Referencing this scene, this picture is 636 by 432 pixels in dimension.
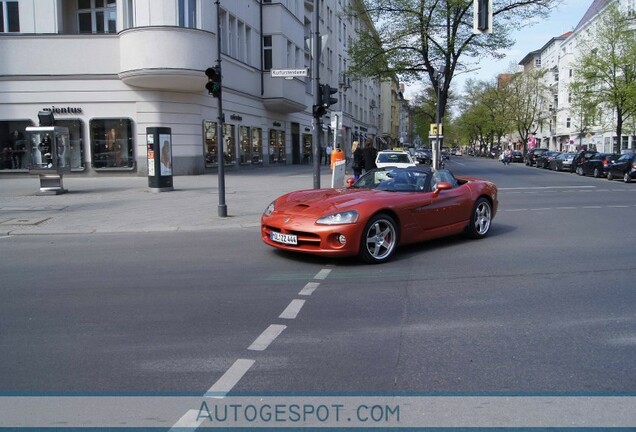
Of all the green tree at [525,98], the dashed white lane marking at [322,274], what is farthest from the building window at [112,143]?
the green tree at [525,98]

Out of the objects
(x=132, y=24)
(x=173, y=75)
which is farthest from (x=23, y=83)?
(x=173, y=75)

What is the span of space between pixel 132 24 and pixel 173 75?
3697mm

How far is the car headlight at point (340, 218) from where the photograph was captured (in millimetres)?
7223

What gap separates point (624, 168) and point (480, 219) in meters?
Result: 21.2

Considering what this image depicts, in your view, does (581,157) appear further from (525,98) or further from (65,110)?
(525,98)

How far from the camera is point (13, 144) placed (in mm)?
25141

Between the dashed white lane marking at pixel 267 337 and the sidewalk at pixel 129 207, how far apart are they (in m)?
6.66

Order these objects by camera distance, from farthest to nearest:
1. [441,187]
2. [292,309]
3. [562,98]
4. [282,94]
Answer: [562,98], [282,94], [441,187], [292,309]

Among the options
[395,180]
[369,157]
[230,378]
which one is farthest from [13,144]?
[230,378]

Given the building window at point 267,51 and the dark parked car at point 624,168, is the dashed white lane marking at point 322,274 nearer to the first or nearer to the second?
the dark parked car at point 624,168

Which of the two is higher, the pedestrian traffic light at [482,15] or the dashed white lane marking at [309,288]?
the pedestrian traffic light at [482,15]

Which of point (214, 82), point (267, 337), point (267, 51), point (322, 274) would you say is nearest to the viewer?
point (267, 337)

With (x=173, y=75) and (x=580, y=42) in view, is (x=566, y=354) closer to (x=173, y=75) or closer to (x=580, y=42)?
(x=173, y=75)

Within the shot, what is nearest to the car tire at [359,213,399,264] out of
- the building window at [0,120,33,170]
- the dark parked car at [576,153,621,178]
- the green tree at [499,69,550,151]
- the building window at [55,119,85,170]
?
the building window at [55,119,85,170]
